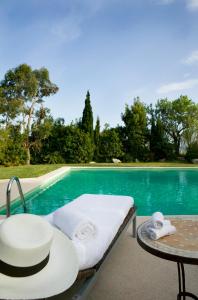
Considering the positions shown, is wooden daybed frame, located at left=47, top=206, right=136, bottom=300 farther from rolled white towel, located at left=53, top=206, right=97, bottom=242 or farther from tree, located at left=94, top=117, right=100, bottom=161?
tree, located at left=94, top=117, right=100, bottom=161

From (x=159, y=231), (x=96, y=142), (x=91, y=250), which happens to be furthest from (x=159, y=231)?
(x=96, y=142)

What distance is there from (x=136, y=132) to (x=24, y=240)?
1932 cm

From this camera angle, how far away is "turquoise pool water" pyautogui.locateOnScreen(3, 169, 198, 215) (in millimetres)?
7266

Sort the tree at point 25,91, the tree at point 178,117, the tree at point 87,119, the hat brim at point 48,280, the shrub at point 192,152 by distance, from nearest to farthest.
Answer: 1. the hat brim at point 48,280
2. the tree at point 25,91
3. the tree at point 87,119
4. the shrub at point 192,152
5. the tree at point 178,117

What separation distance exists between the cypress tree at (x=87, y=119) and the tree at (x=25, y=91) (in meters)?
2.59

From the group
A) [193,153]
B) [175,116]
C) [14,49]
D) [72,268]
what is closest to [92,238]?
[72,268]

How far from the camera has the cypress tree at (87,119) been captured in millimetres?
19172

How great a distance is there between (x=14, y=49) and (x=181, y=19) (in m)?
7.80

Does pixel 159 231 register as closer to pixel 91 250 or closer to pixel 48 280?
pixel 91 250

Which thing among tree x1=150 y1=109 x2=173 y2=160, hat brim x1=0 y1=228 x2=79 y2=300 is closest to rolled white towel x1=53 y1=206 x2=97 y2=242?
hat brim x1=0 y1=228 x2=79 y2=300

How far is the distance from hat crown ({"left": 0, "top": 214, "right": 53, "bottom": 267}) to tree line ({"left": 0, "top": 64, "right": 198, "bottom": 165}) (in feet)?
47.5

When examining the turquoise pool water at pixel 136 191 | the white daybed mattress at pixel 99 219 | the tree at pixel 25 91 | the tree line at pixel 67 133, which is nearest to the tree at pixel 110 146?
the tree line at pixel 67 133

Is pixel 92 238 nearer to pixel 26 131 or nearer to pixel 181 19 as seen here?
pixel 181 19

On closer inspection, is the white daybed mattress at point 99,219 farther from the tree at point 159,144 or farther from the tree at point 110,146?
the tree at point 159,144
